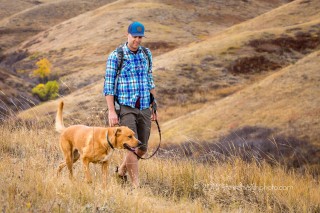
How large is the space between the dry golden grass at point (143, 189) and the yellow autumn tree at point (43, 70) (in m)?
65.3

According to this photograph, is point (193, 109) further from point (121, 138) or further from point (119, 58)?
point (121, 138)

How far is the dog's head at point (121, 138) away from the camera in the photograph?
6238mm

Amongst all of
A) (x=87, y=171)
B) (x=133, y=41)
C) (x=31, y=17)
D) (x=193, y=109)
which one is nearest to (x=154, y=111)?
(x=133, y=41)

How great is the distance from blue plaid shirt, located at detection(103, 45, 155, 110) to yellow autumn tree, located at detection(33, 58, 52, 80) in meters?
67.8

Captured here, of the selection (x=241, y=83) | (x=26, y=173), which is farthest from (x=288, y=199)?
(x=241, y=83)

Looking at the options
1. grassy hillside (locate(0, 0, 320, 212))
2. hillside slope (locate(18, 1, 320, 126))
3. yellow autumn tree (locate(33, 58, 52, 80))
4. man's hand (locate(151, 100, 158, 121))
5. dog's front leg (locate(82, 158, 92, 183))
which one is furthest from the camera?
yellow autumn tree (locate(33, 58, 52, 80))

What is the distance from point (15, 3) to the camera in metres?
136

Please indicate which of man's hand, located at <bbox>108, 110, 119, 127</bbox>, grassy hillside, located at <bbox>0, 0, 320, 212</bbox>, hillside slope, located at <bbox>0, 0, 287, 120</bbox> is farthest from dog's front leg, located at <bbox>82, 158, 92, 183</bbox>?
hillside slope, located at <bbox>0, 0, 287, 120</bbox>

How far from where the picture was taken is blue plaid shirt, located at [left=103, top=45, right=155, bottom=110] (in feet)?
22.7

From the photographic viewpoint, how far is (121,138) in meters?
6.25

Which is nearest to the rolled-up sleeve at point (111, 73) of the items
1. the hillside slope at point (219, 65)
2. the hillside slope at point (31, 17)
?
the hillside slope at point (219, 65)

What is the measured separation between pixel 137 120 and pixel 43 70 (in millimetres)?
69473

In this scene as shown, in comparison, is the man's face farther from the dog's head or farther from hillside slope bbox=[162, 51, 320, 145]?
hillside slope bbox=[162, 51, 320, 145]

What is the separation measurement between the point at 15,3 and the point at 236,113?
403 feet
